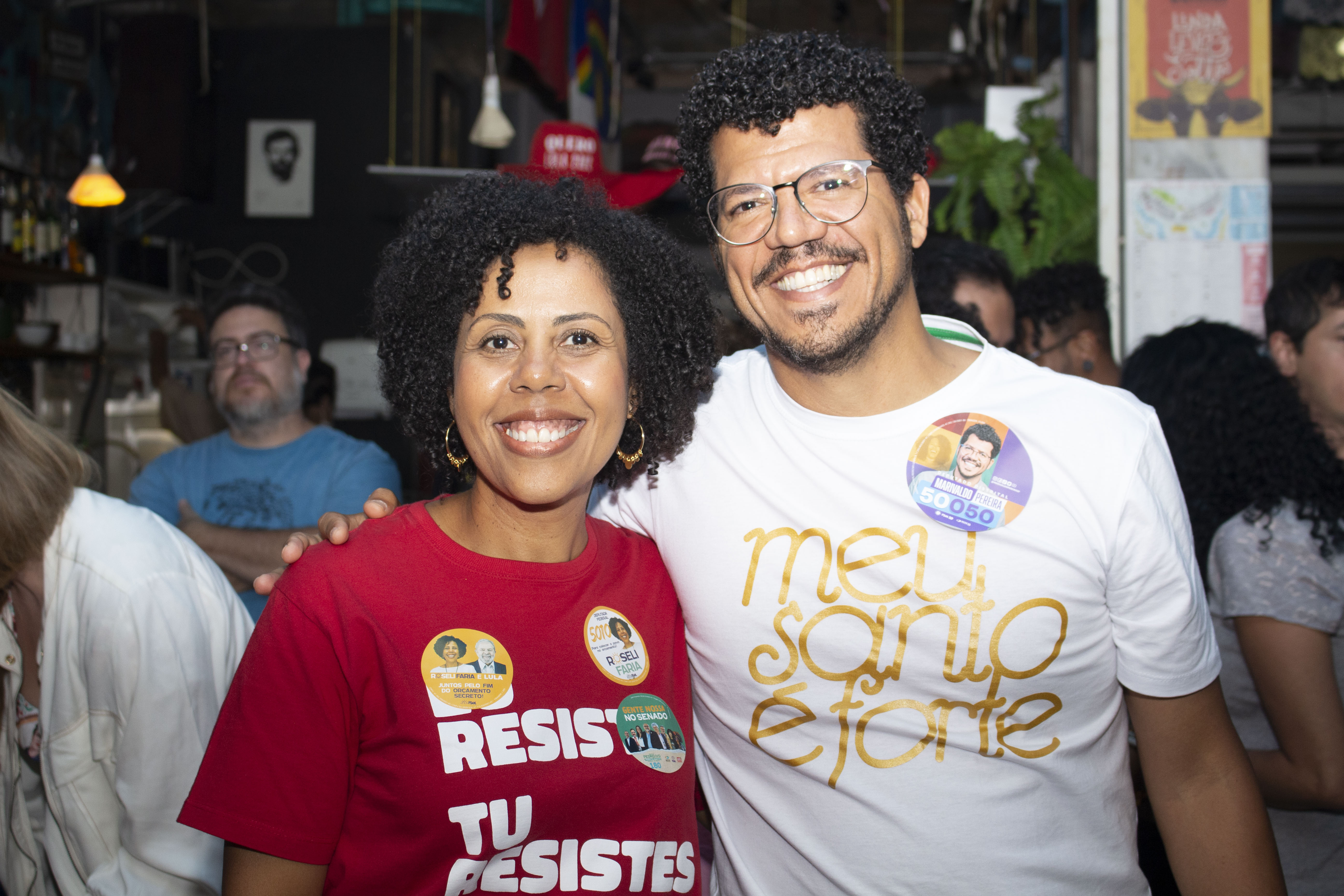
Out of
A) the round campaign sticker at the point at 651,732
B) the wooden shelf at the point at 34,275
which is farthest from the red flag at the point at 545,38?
the round campaign sticker at the point at 651,732

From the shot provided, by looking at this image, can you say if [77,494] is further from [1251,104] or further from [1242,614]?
[1251,104]

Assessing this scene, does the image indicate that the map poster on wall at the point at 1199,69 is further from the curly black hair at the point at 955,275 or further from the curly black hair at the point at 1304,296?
the curly black hair at the point at 1304,296

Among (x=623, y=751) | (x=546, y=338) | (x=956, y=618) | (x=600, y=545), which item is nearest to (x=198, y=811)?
(x=623, y=751)

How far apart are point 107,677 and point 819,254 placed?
4.86 feet

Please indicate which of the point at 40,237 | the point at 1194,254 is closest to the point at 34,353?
the point at 40,237

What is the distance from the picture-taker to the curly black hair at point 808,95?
1.61 m

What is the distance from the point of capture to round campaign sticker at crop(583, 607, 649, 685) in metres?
1.50

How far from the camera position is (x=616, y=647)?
5.00 ft

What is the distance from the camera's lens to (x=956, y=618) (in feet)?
4.92

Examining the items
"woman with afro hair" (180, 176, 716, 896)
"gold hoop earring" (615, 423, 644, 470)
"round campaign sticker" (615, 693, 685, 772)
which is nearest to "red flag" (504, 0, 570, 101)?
"woman with afro hair" (180, 176, 716, 896)

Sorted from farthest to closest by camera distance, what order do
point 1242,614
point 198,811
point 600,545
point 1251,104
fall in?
point 1251,104 → point 1242,614 → point 600,545 → point 198,811

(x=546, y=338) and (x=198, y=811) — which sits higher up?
(x=546, y=338)

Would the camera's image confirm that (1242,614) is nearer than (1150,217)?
Yes

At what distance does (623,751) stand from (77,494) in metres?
1.24
